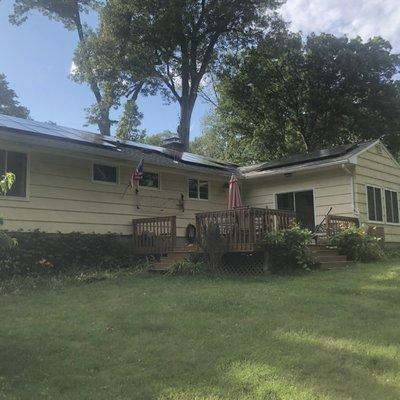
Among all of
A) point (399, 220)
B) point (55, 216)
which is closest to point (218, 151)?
point (399, 220)

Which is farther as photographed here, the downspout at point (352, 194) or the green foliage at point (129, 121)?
the green foliage at point (129, 121)

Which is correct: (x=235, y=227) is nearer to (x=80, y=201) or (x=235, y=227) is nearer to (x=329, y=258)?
(x=329, y=258)

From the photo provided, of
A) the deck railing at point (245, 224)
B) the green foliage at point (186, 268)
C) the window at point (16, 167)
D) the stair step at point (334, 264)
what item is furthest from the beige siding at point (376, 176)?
the window at point (16, 167)

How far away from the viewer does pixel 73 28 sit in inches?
1232

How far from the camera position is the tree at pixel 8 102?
3328 centimetres

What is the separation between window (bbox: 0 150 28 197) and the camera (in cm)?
1241

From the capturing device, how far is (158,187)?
16234mm

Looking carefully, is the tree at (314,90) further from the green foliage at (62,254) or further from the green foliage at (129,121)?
the green foliage at (62,254)

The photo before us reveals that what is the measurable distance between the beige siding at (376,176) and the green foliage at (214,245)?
625cm

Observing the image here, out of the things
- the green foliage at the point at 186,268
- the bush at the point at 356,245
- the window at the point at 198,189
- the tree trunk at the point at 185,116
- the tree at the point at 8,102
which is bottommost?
the green foliage at the point at 186,268

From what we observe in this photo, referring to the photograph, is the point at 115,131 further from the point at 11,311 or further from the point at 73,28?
the point at 11,311

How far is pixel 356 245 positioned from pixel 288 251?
3055 millimetres

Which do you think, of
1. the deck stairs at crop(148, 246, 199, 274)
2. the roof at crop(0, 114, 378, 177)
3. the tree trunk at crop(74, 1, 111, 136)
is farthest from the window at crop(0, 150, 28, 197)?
the tree trunk at crop(74, 1, 111, 136)

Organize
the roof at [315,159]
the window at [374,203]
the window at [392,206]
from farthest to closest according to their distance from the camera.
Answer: the window at [392,206], the window at [374,203], the roof at [315,159]
